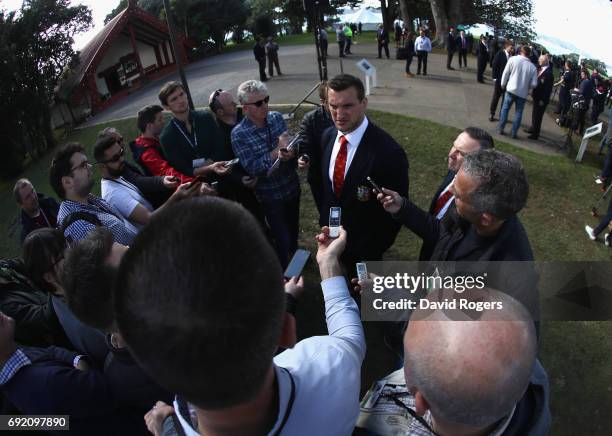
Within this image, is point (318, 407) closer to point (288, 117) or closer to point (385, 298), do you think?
point (385, 298)

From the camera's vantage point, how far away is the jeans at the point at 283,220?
4152mm

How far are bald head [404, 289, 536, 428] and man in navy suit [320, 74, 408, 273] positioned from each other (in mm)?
2012

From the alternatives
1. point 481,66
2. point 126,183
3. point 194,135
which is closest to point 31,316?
point 126,183

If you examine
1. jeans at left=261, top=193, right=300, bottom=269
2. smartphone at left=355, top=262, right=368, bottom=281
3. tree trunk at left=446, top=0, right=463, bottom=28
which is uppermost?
tree trunk at left=446, top=0, right=463, bottom=28

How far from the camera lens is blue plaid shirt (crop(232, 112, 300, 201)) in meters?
3.90

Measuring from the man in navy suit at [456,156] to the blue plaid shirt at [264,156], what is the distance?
5.02 ft

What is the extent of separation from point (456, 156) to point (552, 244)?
3.09 meters

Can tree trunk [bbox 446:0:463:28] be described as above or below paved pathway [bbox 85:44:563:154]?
above

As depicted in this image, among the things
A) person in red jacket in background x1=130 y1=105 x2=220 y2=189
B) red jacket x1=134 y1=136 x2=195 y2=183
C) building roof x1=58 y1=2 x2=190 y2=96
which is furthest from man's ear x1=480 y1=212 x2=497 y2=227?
building roof x1=58 y1=2 x2=190 y2=96

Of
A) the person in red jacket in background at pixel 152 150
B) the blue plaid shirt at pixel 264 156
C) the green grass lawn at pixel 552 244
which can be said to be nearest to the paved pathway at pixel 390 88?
the green grass lawn at pixel 552 244

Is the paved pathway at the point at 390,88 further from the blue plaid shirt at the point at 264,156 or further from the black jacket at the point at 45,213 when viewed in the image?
the black jacket at the point at 45,213

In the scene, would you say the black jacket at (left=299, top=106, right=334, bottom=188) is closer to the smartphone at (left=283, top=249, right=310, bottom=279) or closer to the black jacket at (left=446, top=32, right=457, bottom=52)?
the smartphone at (left=283, top=249, right=310, bottom=279)

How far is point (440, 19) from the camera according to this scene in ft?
61.6

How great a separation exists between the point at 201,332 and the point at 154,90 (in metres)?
20.1
